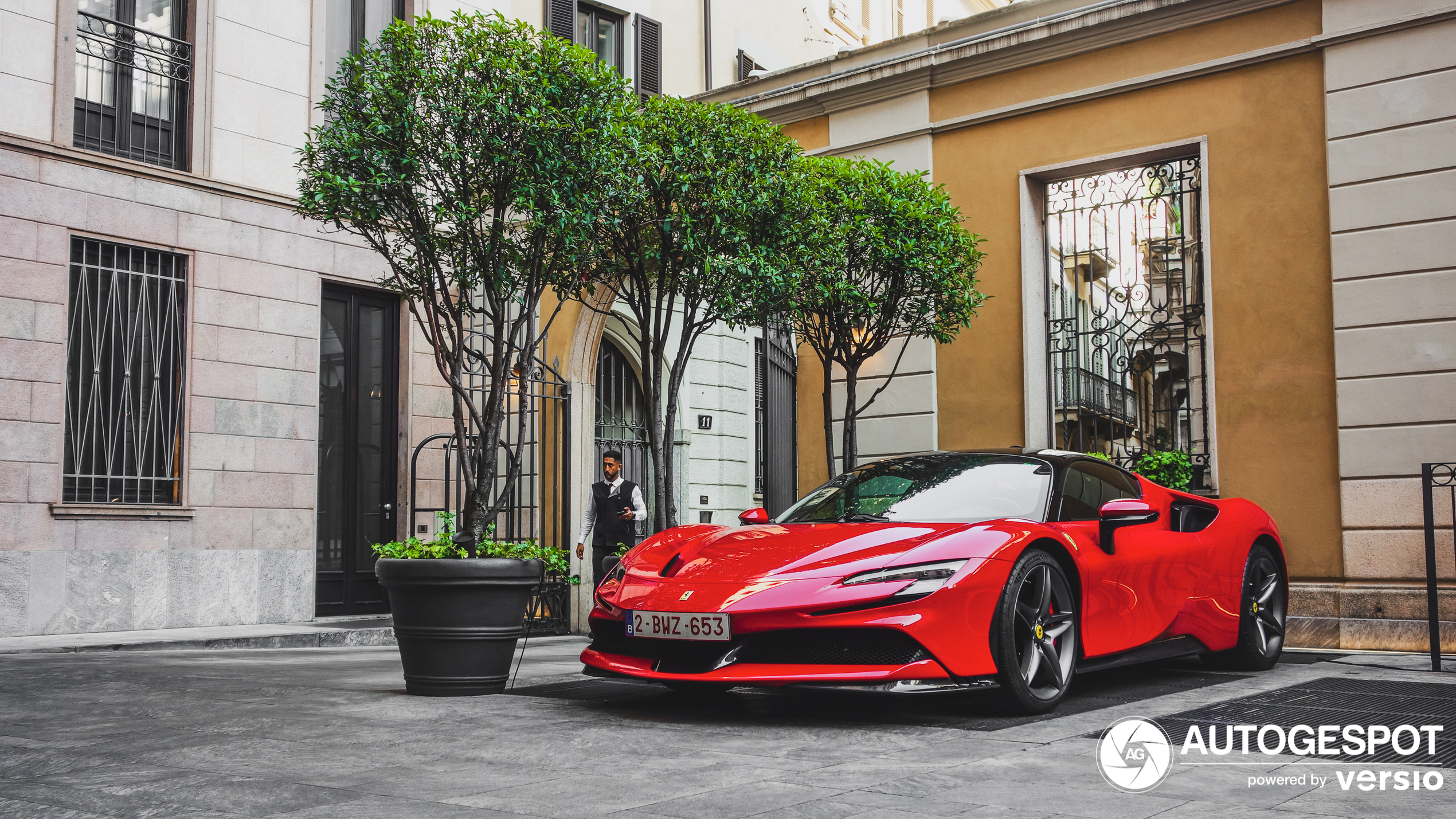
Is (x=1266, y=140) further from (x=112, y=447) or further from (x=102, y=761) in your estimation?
(x=112, y=447)

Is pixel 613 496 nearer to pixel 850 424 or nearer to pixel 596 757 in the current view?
pixel 850 424

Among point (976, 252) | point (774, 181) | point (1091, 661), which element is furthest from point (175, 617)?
point (1091, 661)

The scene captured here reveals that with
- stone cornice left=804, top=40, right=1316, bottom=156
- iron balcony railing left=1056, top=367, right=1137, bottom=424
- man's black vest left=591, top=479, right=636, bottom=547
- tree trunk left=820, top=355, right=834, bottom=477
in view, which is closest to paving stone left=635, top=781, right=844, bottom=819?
tree trunk left=820, top=355, right=834, bottom=477

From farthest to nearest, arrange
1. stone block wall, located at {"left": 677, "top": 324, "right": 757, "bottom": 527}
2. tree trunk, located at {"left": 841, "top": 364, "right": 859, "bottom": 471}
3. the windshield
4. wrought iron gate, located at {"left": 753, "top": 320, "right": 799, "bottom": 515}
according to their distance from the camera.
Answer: stone block wall, located at {"left": 677, "top": 324, "right": 757, "bottom": 527} < wrought iron gate, located at {"left": 753, "top": 320, "right": 799, "bottom": 515} < tree trunk, located at {"left": 841, "top": 364, "right": 859, "bottom": 471} < the windshield

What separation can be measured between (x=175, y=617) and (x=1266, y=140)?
37.3ft

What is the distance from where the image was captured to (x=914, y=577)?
4938 millimetres

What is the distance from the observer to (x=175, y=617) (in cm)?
1252

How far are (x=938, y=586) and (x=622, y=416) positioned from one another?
13.5m

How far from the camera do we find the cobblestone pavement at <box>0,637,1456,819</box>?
337 cm

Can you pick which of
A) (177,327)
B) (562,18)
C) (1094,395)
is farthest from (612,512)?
(562,18)

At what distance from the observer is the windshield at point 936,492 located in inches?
229

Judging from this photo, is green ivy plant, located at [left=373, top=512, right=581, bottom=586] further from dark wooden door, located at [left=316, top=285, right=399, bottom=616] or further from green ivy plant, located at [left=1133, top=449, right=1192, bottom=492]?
dark wooden door, located at [left=316, top=285, right=399, bottom=616]

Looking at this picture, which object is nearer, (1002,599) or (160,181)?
(1002,599)

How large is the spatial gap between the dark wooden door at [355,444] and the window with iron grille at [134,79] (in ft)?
8.32
